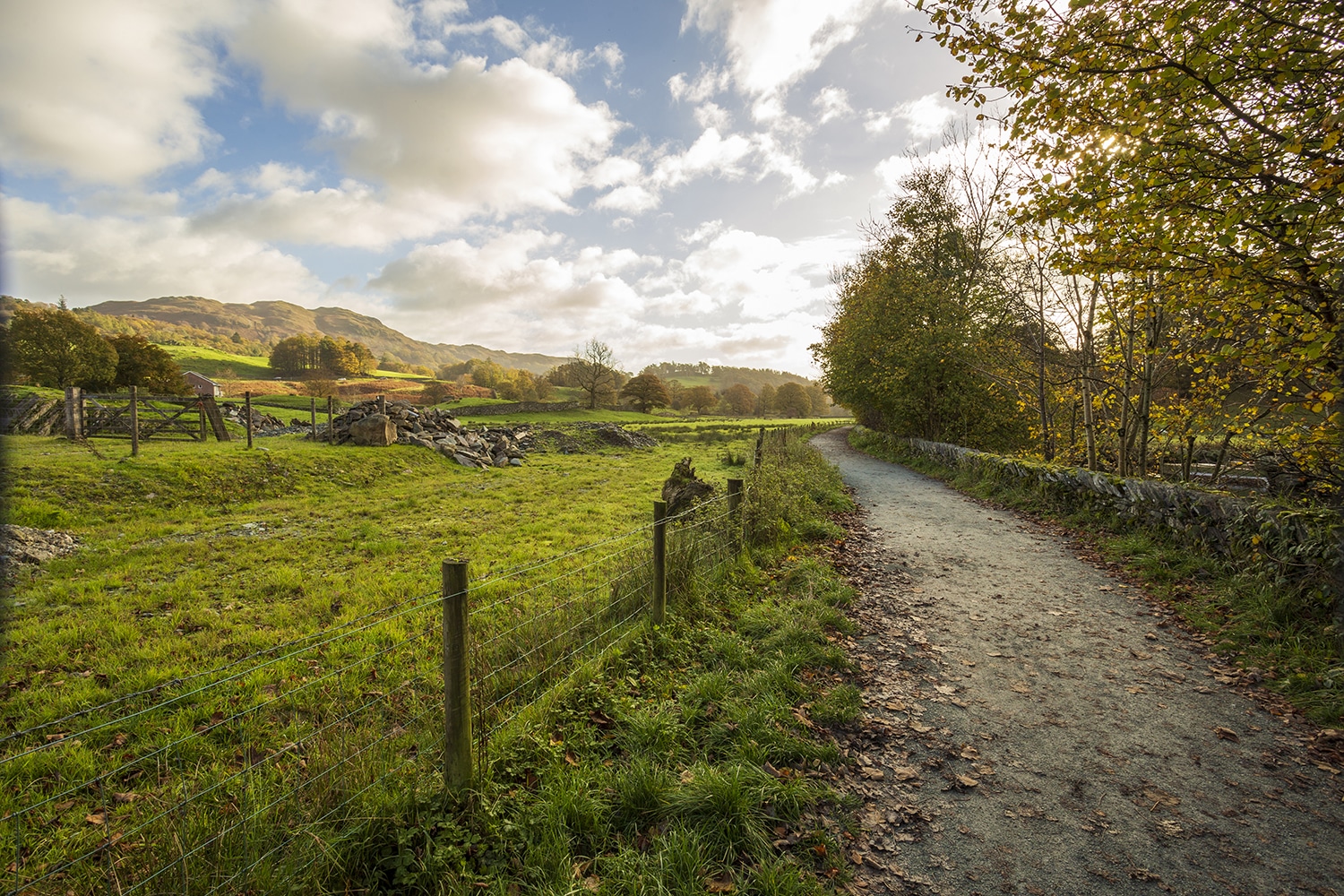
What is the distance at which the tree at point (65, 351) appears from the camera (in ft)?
94.9

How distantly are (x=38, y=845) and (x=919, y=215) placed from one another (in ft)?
105

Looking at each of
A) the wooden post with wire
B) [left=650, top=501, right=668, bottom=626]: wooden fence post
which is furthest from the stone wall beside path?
[left=650, top=501, right=668, bottom=626]: wooden fence post

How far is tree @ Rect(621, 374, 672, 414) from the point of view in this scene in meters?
83.4

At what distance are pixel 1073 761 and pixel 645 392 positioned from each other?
80083 mm

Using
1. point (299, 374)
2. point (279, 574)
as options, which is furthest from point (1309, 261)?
point (299, 374)

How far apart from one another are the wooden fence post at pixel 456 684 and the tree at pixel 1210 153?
747 cm

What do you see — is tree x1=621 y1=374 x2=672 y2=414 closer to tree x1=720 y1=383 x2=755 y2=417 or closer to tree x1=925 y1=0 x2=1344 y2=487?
tree x1=720 y1=383 x2=755 y2=417

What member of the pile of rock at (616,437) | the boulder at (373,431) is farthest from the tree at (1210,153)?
the pile of rock at (616,437)

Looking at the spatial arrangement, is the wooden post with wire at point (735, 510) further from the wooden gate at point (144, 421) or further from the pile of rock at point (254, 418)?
the pile of rock at point (254, 418)

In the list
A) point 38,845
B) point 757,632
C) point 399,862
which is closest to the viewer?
point 399,862

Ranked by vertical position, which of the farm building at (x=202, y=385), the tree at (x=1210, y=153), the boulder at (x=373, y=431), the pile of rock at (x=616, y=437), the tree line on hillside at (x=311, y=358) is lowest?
the pile of rock at (x=616, y=437)

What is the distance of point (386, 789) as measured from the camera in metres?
3.82

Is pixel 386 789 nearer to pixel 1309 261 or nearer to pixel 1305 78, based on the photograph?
pixel 1309 261

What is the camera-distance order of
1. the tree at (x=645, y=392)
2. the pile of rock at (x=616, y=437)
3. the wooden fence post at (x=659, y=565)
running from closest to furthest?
the wooden fence post at (x=659, y=565) → the pile of rock at (x=616, y=437) → the tree at (x=645, y=392)
